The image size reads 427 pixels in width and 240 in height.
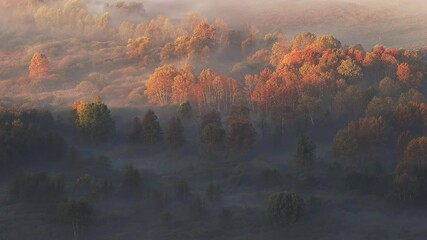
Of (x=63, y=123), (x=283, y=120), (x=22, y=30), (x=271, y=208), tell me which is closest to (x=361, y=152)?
(x=283, y=120)

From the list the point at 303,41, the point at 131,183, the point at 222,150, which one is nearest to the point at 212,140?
the point at 222,150

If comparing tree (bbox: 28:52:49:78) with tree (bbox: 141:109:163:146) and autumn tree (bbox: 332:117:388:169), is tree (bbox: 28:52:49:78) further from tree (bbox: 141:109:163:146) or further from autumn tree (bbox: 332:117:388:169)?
autumn tree (bbox: 332:117:388:169)

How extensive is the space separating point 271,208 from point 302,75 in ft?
168

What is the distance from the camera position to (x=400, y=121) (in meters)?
93.0

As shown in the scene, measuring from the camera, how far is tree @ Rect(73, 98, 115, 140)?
94125mm

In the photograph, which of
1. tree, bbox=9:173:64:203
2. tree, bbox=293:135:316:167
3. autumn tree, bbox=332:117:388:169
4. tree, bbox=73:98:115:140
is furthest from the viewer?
tree, bbox=73:98:115:140

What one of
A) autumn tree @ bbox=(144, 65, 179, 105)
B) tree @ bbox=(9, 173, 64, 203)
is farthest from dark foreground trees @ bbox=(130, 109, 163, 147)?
autumn tree @ bbox=(144, 65, 179, 105)

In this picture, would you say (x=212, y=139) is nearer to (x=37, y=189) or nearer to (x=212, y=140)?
(x=212, y=140)

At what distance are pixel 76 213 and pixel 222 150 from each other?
30208mm

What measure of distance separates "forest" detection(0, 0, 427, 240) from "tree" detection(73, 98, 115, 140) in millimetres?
Result: 227

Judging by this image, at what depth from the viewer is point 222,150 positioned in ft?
298

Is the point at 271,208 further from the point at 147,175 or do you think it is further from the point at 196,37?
the point at 196,37

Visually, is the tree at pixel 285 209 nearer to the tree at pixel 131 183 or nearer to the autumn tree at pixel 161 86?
the tree at pixel 131 183

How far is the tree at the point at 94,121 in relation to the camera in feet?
309
